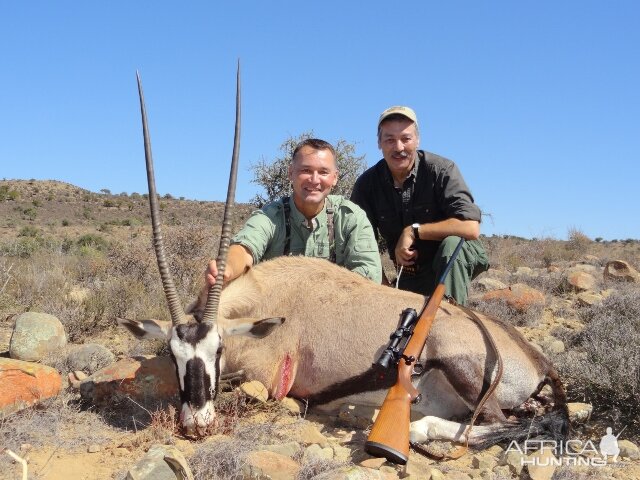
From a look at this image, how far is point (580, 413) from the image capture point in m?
4.21

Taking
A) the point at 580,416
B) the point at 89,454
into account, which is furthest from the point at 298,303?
the point at 580,416

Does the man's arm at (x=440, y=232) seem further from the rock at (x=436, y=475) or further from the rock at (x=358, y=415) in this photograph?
the rock at (x=436, y=475)

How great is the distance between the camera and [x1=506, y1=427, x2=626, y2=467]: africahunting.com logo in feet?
11.5

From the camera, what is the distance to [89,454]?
11.4 ft

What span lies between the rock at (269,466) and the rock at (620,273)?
379 inches

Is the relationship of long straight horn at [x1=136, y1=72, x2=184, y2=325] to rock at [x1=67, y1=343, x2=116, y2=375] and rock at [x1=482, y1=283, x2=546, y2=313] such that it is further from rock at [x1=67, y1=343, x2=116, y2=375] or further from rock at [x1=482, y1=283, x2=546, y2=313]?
rock at [x1=482, y1=283, x2=546, y2=313]

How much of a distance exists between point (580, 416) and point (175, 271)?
6032mm

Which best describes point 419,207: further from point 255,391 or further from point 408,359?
point 255,391

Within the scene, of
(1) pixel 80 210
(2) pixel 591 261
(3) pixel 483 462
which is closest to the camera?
(3) pixel 483 462

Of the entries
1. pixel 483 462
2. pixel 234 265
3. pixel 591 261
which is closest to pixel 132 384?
Answer: pixel 234 265

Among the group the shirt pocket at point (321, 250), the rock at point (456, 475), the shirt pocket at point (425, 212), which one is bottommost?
the rock at point (456, 475)

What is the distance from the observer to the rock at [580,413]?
4215mm

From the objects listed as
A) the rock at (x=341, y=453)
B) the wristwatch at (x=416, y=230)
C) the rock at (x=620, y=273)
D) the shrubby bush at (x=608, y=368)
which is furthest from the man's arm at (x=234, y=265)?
the rock at (x=620, y=273)

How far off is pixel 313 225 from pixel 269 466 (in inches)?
106
